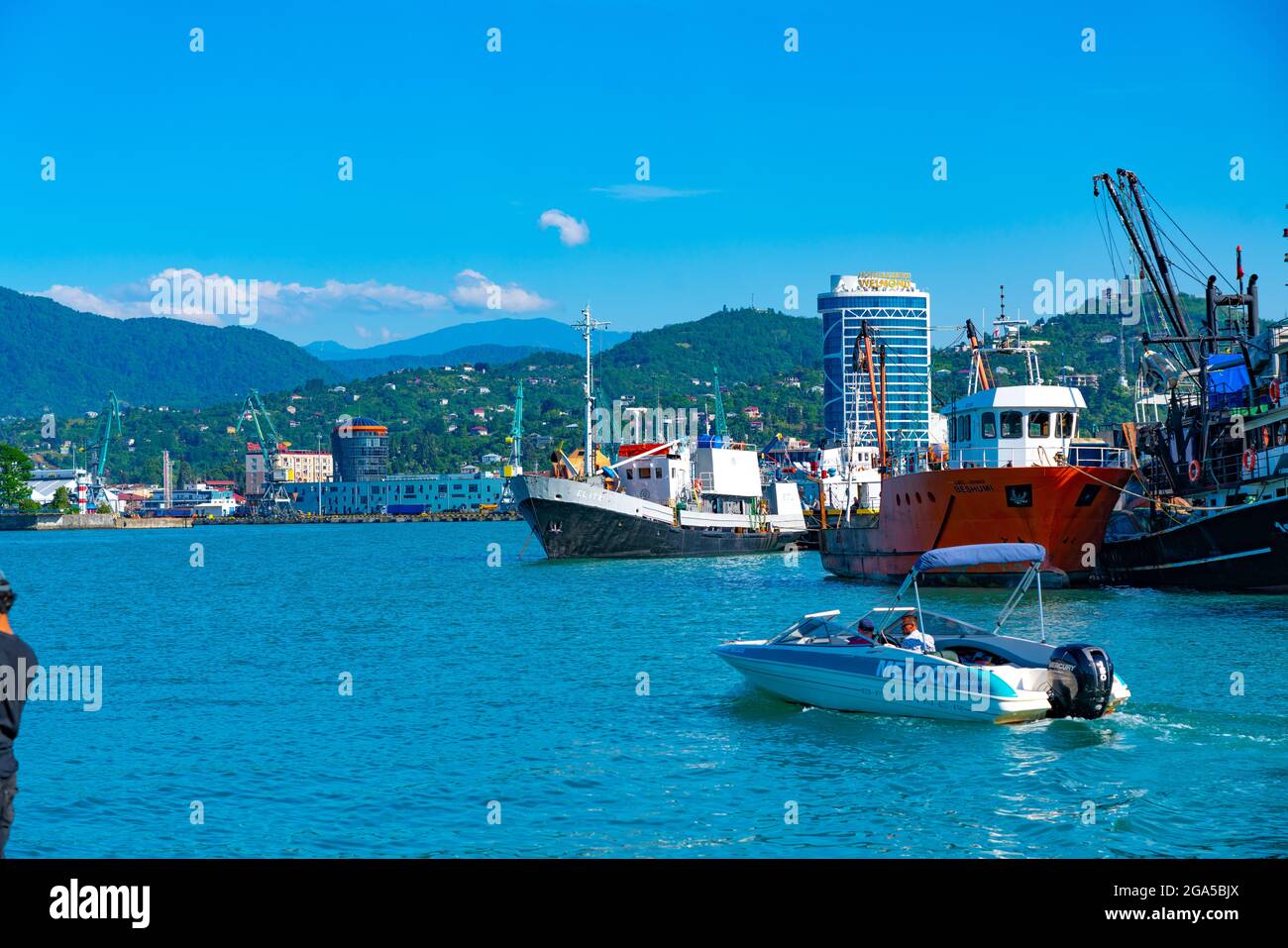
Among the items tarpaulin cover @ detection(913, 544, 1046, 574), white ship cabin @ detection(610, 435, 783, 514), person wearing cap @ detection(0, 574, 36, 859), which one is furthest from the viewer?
white ship cabin @ detection(610, 435, 783, 514)

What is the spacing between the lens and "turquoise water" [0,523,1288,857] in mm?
16453

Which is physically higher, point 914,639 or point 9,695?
point 9,695

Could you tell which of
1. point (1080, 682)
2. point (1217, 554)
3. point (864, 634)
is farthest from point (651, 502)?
point (1080, 682)

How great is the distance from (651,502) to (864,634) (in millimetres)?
58543

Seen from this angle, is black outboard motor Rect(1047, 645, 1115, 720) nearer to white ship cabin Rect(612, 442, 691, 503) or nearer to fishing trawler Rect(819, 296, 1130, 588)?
fishing trawler Rect(819, 296, 1130, 588)

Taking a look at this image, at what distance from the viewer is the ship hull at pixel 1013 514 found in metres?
46.1

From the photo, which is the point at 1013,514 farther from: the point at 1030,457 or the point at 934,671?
the point at 934,671

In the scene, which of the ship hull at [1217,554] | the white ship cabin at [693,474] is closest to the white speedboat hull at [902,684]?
the ship hull at [1217,554]

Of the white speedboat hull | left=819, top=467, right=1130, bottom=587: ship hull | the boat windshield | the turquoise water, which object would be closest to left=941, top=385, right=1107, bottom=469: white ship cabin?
left=819, top=467, right=1130, bottom=587: ship hull

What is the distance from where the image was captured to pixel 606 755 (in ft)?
69.7

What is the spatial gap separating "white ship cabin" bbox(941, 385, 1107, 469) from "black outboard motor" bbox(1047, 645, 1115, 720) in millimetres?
27971

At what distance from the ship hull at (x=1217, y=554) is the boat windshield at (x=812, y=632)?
23095 mm

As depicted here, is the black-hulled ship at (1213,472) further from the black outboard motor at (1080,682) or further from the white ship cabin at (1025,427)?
the black outboard motor at (1080,682)
